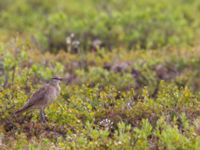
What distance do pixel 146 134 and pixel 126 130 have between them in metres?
0.77

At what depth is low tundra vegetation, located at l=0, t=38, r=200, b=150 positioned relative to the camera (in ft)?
24.3

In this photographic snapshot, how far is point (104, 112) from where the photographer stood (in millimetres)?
8781

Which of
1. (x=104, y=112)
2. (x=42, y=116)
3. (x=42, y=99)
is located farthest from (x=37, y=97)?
(x=104, y=112)

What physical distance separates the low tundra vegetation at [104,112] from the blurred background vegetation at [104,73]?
1 cm

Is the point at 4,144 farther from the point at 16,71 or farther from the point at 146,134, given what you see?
Answer: the point at 16,71

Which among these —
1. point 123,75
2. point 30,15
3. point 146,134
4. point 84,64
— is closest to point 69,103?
point 146,134

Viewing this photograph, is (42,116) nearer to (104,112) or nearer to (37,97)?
(37,97)

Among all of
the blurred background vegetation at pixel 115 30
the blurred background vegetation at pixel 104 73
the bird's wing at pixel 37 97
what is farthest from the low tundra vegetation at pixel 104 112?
the blurred background vegetation at pixel 115 30

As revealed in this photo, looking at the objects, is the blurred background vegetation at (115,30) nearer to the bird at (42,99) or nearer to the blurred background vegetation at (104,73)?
the blurred background vegetation at (104,73)

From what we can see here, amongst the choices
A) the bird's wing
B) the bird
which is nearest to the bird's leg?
the bird

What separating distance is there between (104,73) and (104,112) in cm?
334

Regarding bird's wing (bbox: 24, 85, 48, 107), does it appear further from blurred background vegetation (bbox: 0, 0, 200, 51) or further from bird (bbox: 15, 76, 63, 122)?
blurred background vegetation (bbox: 0, 0, 200, 51)

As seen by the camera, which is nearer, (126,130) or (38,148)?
(38,148)

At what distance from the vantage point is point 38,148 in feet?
24.0
